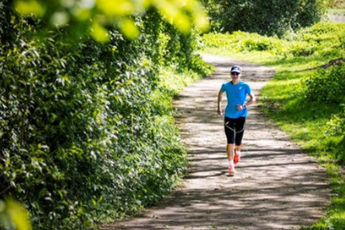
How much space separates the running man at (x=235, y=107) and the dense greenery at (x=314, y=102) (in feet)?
6.20

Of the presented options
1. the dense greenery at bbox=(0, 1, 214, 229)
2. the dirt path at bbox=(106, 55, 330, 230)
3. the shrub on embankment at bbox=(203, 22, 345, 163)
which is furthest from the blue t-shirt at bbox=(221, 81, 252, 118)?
the shrub on embankment at bbox=(203, 22, 345, 163)

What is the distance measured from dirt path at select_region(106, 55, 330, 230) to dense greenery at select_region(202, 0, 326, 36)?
3374 cm

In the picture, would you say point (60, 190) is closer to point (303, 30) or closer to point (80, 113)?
point (80, 113)

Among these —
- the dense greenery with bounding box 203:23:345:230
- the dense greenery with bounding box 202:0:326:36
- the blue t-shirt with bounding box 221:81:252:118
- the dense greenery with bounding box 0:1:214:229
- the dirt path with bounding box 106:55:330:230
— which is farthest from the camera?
the dense greenery with bounding box 202:0:326:36

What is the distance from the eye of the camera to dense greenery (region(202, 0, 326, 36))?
173 ft

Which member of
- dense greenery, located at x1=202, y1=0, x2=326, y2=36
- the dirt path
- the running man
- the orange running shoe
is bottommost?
the dirt path

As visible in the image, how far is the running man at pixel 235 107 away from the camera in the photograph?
13.0 m

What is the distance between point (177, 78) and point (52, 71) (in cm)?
1750

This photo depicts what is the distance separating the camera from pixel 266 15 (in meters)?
52.9

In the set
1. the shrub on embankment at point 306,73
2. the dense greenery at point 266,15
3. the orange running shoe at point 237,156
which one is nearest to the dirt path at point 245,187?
the orange running shoe at point 237,156

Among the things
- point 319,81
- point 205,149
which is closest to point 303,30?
point 319,81

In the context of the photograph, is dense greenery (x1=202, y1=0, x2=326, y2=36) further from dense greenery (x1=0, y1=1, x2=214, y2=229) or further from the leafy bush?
dense greenery (x1=0, y1=1, x2=214, y2=229)

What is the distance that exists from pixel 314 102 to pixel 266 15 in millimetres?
33400

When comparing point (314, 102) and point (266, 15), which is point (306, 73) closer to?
point (314, 102)
